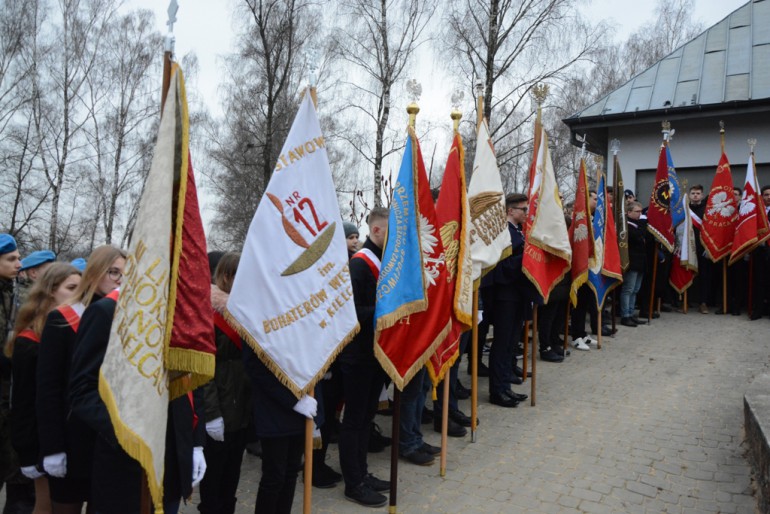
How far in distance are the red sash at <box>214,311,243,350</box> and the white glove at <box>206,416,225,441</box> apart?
1.57 ft

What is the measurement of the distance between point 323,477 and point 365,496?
47 centimetres

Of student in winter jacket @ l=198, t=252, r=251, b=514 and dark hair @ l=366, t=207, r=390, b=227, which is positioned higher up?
dark hair @ l=366, t=207, r=390, b=227

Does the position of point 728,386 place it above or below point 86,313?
below

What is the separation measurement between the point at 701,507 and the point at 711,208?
830 cm

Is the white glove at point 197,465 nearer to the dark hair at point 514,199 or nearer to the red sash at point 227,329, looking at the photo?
the red sash at point 227,329

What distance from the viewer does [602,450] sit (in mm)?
5164

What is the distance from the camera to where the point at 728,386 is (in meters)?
6.93

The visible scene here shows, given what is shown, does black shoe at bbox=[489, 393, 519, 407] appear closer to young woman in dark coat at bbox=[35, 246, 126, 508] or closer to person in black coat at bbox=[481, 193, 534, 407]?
person in black coat at bbox=[481, 193, 534, 407]

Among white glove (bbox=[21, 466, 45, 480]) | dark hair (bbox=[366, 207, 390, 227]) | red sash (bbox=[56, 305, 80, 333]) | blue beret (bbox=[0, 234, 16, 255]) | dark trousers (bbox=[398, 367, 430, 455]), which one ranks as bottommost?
dark trousers (bbox=[398, 367, 430, 455])

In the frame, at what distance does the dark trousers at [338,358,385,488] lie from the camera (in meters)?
4.28

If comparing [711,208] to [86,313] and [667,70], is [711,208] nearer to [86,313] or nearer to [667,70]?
[667,70]

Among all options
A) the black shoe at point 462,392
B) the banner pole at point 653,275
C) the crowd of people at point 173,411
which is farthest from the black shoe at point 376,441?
the banner pole at point 653,275

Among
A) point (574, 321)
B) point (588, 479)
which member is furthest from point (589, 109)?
point (588, 479)

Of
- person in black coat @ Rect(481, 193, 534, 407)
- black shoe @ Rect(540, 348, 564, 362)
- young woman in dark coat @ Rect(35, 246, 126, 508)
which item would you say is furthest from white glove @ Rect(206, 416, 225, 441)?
black shoe @ Rect(540, 348, 564, 362)
